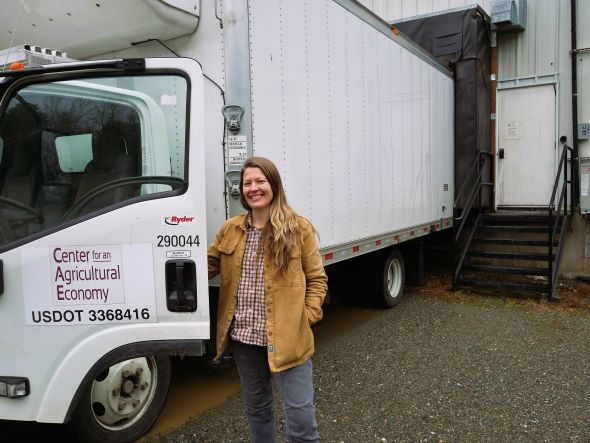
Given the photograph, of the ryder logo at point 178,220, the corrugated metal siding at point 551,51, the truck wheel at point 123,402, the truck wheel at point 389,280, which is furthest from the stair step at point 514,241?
the ryder logo at point 178,220

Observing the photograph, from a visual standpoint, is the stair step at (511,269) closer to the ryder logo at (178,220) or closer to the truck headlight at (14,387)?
the ryder logo at (178,220)

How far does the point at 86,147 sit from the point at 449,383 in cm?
325

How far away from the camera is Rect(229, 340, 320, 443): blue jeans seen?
2.25 m

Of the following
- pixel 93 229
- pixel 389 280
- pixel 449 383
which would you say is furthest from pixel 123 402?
pixel 389 280

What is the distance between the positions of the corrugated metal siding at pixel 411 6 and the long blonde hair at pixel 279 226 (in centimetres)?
785

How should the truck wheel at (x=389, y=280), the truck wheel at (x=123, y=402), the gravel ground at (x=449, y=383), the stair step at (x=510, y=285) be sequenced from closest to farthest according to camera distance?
the truck wheel at (x=123, y=402) → the gravel ground at (x=449, y=383) → the truck wheel at (x=389, y=280) → the stair step at (x=510, y=285)

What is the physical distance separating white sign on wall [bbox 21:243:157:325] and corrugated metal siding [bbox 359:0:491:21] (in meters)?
8.25

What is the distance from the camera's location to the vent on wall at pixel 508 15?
7.97m

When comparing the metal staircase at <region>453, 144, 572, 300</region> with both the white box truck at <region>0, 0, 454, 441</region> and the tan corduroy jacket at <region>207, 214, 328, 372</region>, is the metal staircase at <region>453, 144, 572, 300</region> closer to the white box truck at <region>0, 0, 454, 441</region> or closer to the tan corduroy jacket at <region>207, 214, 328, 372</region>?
the white box truck at <region>0, 0, 454, 441</region>

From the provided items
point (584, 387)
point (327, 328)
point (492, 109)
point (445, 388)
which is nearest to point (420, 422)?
point (445, 388)

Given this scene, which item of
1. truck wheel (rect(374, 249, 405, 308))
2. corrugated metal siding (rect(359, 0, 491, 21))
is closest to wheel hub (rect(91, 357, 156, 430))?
truck wheel (rect(374, 249, 405, 308))

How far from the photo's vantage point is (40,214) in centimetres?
242

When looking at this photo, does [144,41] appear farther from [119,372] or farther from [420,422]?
[420,422]

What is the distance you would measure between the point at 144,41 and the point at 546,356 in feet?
14.2
